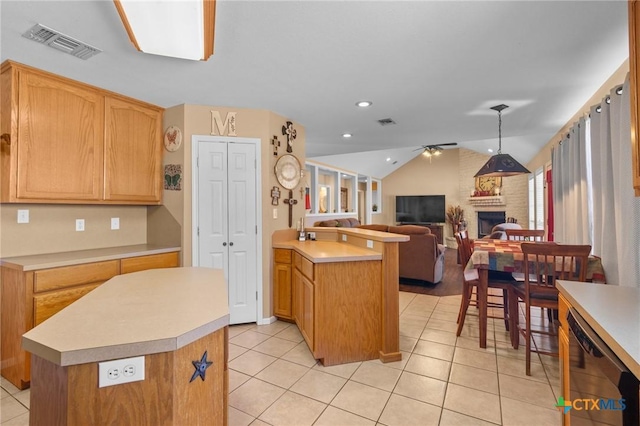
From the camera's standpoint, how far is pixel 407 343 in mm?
2855

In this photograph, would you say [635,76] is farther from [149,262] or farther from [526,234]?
[149,262]

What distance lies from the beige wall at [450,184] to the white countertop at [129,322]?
917cm

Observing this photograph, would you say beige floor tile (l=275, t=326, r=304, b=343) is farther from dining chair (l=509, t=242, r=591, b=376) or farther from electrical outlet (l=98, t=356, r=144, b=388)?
electrical outlet (l=98, t=356, r=144, b=388)

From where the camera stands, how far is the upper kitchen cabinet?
7.40ft

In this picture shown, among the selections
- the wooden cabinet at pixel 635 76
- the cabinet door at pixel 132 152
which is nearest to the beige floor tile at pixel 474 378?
the wooden cabinet at pixel 635 76

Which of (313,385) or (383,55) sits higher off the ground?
(383,55)

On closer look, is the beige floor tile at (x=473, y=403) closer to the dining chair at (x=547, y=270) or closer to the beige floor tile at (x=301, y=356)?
the dining chair at (x=547, y=270)

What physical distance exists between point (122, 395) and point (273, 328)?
7.90 feet

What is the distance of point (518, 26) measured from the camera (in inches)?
69.5

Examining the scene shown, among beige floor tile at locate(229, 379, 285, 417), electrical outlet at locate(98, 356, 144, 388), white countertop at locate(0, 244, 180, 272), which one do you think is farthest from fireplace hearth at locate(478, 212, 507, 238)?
electrical outlet at locate(98, 356, 144, 388)

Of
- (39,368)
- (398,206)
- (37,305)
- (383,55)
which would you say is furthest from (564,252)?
(398,206)

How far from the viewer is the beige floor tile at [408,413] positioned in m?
1.79

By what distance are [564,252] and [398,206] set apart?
28.4 ft

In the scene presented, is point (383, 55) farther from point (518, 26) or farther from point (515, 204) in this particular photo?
point (515, 204)
